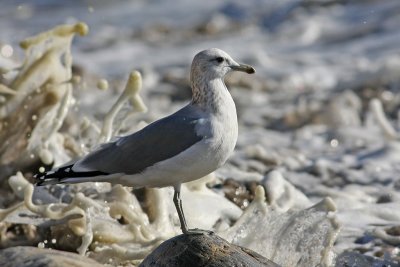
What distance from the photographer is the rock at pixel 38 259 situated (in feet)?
14.6

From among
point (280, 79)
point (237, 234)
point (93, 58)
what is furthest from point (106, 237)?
point (93, 58)

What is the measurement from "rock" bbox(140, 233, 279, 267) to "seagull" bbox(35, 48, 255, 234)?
0.29ft

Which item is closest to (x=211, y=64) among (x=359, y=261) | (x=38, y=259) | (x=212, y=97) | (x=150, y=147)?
(x=212, y=97)

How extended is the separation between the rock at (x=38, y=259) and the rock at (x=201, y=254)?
13.4 inches

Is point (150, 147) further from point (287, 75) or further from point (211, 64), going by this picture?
point (287, 75)

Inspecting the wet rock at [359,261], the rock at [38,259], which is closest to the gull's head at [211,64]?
the rock at [38,259]

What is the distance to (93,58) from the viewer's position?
14.7 m

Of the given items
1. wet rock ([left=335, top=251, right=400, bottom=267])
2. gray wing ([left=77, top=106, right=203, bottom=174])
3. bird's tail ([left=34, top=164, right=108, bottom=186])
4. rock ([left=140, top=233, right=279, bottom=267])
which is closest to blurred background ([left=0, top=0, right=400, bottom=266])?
wet rock ([left=335, top=251, right=400, bottom=267])

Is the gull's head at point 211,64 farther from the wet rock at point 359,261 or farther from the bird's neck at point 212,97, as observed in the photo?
the wet rock at point 359,261

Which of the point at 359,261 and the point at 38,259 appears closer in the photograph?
the point at 38,259

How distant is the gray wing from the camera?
4359mm

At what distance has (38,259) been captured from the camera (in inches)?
178

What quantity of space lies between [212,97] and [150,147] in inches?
13.8

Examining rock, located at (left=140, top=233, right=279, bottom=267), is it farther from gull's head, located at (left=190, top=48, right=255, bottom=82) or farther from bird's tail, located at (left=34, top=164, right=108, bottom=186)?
gull's head, located at (left=190, top=48, right=255, bottom=82)
